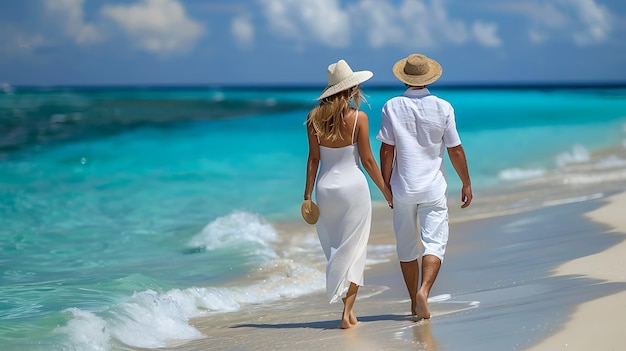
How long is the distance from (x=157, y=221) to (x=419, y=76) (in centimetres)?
755

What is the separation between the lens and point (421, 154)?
5.67 meters

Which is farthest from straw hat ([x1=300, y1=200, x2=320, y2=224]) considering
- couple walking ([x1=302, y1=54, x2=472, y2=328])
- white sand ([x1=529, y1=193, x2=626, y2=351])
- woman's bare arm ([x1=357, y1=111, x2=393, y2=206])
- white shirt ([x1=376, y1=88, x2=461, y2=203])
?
white sand ([x1=529, y1=193, x2=626, y2=351])

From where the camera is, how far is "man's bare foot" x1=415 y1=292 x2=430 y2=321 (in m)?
5.57

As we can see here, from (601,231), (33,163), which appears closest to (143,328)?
(601,231)

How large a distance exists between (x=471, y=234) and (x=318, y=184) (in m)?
4.31

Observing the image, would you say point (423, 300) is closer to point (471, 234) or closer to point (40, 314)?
point (40, 314)

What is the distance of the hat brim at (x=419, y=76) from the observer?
5668 mm

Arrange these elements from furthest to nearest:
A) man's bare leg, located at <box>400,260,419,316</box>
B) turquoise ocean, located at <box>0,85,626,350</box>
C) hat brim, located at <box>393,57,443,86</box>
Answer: turquoise ocean, located at <box>0,85,626,350</box> < man's bare leg, located at <box>400,260,419,316</box> < hat brim, located at <box>393,57,443,86</box>

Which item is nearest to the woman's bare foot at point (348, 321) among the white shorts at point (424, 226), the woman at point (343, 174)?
the woman at point (343, 174)

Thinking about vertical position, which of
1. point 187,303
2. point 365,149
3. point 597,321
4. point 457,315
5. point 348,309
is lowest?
point 597,321

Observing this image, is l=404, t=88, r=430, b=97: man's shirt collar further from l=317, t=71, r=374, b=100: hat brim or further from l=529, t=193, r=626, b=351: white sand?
l=529, t=193, r=626, b=351: white sand

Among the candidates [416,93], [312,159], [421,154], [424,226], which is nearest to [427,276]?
[424,226]

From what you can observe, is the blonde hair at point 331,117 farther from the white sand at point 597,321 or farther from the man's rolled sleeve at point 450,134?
the white sand at point 597,321

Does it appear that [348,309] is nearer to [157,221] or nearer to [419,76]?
[419,76]
